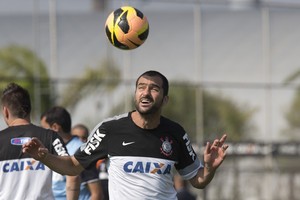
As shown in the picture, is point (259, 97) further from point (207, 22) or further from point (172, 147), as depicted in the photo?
point (172, 147)

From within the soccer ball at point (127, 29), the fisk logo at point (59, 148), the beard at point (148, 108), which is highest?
the soccer ball at point (127, 29)

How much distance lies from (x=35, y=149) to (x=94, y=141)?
499 mm

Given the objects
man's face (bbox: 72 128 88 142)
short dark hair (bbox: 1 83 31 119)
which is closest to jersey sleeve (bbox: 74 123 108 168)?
short dark hair (bbox: 1 83 31 119)

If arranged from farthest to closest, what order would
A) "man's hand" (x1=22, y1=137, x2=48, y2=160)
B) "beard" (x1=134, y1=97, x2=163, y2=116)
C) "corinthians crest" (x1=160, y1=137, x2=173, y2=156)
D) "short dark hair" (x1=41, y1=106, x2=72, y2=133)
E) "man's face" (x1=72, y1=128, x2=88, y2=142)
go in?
"man's face" (x1=72, y1=128, x2=88, y2=142) < "short dark hair" (x1=41, y1=106, x2=72, y2=133) < "corinthians crest" (x1=160, y1=137, x2=173, y2=156) < "beard" (x1=134, y1=97, x2=163, y2=116) < "man's hand" (x1=22, y1=137, x2=48, y2=160)

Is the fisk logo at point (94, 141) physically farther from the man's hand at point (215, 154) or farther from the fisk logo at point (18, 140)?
the man's hand at point (215, 154)

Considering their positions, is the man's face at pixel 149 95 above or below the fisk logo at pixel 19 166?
above

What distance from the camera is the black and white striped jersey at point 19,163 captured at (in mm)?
7145

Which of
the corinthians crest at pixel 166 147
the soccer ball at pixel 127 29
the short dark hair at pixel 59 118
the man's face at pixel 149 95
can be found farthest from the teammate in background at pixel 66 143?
the man's face at pixel 149 95

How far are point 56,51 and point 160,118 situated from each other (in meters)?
12.6

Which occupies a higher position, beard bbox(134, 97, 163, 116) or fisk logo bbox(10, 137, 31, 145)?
beard bbox(134, 97, 163, 116)

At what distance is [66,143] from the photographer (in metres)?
9.15

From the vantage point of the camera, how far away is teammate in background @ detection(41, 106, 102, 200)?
907 centimetres

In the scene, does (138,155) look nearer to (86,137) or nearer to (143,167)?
(143,167)

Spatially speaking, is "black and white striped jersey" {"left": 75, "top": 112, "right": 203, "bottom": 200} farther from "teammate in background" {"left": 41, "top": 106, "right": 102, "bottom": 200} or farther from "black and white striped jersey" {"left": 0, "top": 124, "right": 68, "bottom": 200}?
"teammate in background" {"left": 41, "top": 106, "right": 102, "bottom": 200}
